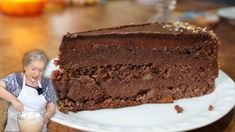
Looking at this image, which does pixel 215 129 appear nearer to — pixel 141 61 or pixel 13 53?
pixel 141 61

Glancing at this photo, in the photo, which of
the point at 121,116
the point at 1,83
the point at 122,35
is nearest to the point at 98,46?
the point at 122,35

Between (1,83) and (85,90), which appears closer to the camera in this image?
(1,83)

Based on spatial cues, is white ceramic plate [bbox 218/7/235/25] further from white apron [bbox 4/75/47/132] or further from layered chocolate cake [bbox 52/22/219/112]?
white apron [bbox 4/75/47/132]

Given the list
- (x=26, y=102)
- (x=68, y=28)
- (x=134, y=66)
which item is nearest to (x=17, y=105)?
(x=26, y=102)

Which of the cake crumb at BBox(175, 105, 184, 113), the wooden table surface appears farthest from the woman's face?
the cake crumb at BBox(175, 105, 184, 113)

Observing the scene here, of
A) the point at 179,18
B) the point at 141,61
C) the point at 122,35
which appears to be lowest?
the point at 179,18
